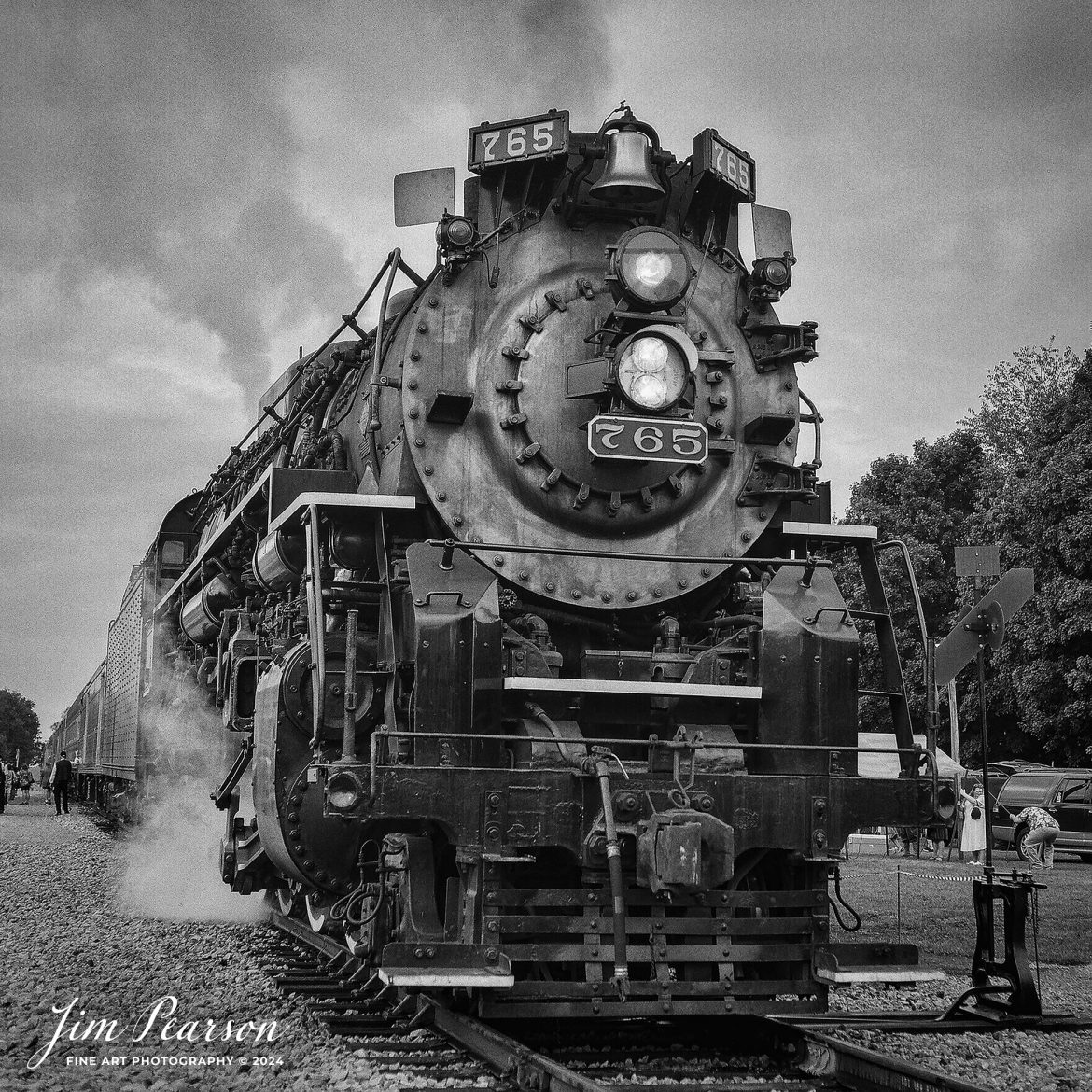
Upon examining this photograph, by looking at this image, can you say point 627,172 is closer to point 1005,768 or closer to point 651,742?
point 651,742

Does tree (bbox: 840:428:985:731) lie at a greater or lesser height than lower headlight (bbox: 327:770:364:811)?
greater

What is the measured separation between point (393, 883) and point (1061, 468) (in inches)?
902

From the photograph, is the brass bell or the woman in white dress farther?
the woman in white dress

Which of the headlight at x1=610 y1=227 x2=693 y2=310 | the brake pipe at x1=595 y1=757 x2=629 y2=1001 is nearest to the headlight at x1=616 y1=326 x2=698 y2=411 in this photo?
the headlight at x1=610 y1=227 x2=693 y2=310

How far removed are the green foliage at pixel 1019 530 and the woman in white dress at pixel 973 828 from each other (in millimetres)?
2949

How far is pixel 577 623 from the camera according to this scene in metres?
7.00

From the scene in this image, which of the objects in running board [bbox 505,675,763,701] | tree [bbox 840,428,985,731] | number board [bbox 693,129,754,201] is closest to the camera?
running board [bbox 505,675,763,701]

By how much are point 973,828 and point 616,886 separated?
54.0 feet

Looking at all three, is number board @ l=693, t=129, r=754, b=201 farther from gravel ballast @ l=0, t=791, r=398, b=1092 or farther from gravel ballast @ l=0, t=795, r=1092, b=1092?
gravel ballast @ l=0, t=791, r=398, b=1092

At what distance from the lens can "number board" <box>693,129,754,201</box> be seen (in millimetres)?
7512

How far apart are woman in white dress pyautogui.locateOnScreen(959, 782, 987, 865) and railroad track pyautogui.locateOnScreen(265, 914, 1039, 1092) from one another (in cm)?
1267

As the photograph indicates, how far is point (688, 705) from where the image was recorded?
6.66 meters

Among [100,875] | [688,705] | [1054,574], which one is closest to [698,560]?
[688,705]

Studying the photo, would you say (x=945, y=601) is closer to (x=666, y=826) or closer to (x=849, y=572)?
(x=849, y=572)
